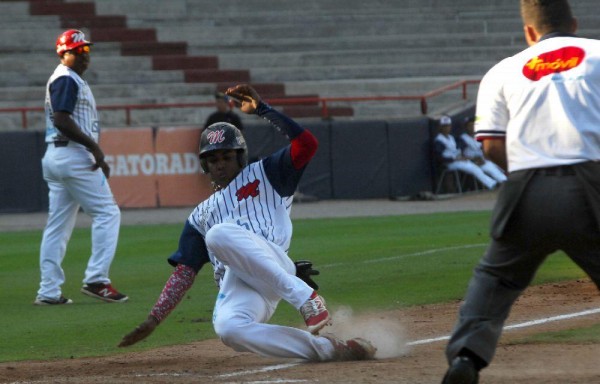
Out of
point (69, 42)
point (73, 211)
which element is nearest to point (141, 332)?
point (73, 211)

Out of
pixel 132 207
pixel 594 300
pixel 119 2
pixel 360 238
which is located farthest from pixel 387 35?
pixel 594 300

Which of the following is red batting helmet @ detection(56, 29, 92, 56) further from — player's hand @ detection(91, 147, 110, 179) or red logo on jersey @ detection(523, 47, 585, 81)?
red logo on jersey @ detection(523, 47, 585, 81)

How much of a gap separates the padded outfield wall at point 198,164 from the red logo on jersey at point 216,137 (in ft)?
50.2

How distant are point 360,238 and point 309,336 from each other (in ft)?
29.9

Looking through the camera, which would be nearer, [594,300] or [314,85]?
[594,300]

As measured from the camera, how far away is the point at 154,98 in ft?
86.5

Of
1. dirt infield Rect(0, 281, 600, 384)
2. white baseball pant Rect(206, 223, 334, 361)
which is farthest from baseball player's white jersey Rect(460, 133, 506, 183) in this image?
white baseball pant Rect(206, 223, 334, 361)

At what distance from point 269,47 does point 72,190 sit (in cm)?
1888

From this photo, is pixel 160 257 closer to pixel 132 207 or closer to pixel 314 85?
pixel 132 207

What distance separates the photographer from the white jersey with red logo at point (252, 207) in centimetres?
713

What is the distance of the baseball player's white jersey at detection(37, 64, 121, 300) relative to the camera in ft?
34.2

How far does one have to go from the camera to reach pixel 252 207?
715 cm

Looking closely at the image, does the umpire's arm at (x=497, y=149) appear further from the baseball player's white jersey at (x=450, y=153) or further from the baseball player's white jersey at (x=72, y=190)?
the baseball player's white jersey at (x=450, y=153)

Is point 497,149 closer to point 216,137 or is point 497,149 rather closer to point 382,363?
point 382,363
